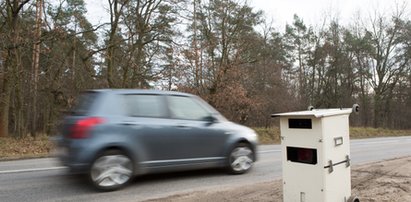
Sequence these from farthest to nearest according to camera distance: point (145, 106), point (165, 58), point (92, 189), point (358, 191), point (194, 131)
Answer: point (165, 58) → point (194, 131) → point (145, 106) → point (92, 189) → point (358, 191)

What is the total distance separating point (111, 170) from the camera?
624cm

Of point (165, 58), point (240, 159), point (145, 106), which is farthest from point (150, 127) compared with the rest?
point (165, 58)

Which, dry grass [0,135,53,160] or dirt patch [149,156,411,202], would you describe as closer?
dirt patch [149,156,411,202]

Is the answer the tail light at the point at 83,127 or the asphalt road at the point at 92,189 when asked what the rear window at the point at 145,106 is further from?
the asphalt road at the point at 92,189

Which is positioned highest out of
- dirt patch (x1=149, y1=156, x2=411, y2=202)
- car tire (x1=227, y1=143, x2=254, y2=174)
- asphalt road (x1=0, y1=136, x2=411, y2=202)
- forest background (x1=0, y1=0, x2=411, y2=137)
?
forest background (x1=0, y1=0, x2=411, y2=137)

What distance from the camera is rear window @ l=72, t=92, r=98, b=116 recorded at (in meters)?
6.33

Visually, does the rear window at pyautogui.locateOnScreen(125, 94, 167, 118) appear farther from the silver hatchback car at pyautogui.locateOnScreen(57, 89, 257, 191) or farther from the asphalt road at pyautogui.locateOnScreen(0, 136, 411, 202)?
the asphalt road at pyautogui.locateOnScreen(0, 136, 411, 202)

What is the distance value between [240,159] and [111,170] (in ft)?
9.17

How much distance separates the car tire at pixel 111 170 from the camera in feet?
20.0

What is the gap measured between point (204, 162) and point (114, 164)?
72.6 inches

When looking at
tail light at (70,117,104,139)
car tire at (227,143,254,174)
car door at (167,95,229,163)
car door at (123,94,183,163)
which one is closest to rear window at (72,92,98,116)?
tail light at (70,117,104,139)

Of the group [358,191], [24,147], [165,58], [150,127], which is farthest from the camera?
[165,58]

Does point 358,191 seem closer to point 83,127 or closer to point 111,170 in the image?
point 111,170

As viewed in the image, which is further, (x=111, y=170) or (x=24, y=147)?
(x=24, y=147)
